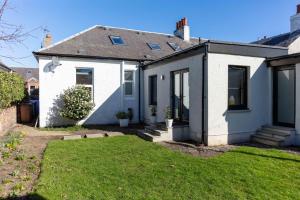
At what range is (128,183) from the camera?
4.71m

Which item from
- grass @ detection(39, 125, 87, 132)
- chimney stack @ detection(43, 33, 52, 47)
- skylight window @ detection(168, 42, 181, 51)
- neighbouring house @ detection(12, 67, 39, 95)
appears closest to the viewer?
grass @ detection(39, 125, 87, 132)

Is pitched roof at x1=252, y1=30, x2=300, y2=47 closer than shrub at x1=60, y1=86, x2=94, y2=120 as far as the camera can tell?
No

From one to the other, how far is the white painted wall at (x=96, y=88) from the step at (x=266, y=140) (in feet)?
24.1

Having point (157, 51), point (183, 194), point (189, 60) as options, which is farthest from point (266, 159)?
point (157, 51)

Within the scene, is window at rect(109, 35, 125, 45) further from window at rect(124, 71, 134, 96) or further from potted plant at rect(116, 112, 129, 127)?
potted plant at rect(116, 112, 129, 127)

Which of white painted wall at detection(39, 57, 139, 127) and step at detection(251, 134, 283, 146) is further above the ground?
white painted wall at detection(39, 57, 139, 127)

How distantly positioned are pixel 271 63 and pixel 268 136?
283cm

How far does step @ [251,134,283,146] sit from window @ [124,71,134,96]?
305 inches

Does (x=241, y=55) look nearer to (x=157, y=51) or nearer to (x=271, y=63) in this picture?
(x=271, y=63)

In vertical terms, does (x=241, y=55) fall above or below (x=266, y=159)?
above

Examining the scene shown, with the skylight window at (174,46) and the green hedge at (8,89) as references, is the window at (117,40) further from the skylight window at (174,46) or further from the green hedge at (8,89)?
the green hedge at (8,89)

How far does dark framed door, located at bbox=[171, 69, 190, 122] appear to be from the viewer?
977cm

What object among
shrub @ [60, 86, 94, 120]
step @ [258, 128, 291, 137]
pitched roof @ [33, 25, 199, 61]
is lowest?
step @ [258, 128, 291, 137]

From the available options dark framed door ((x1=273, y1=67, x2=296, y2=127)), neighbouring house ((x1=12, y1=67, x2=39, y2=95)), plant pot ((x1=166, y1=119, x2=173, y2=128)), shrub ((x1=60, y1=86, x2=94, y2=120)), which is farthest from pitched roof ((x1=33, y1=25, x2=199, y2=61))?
neighbouring house ((x1=12, y1=67, x2=39, y2=95))
